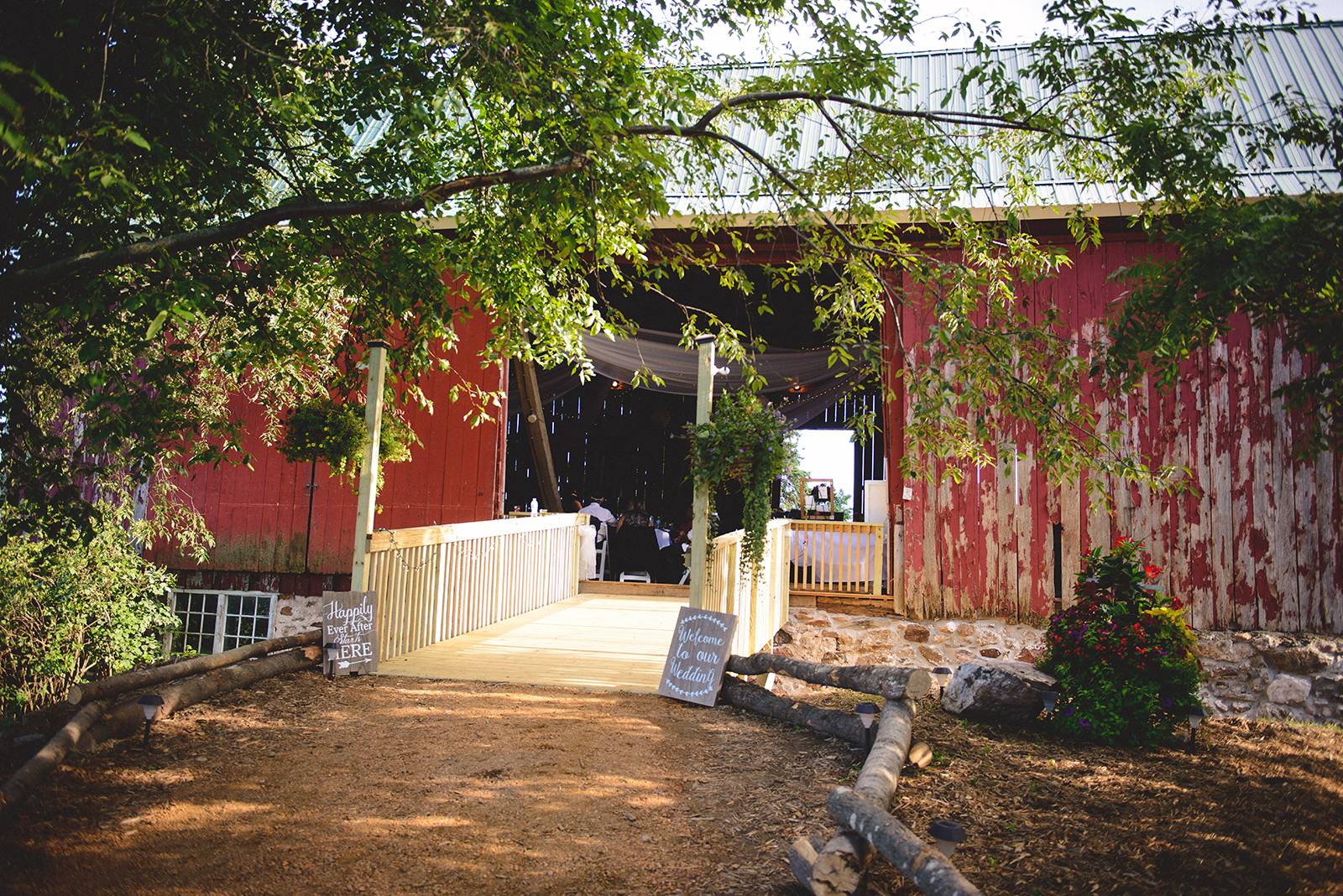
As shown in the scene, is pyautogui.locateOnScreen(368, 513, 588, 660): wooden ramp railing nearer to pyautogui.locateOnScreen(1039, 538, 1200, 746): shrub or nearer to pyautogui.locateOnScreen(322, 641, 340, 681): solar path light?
pyautogui.locateOnScreen(322, 641, 340, 681): solar path light

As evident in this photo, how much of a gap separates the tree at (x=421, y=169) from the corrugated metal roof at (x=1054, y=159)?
2.08 meters

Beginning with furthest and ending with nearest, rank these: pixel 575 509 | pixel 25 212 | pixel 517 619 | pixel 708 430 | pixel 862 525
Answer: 1. pixel 575 509
2. pixel 862 525
3. pixel 517 619
4. pixel 708 430
5. pixel 25 212

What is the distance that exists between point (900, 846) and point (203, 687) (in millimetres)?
4101

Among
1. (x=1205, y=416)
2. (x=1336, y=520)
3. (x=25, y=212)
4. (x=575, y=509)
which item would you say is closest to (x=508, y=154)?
(x=25, y=212)

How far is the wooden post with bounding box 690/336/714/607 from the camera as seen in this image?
215 inches

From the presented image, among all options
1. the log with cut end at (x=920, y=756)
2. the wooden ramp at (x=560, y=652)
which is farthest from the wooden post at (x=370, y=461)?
the log with cut end at (x=920, y=756)

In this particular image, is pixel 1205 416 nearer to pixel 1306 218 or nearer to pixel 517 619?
pixel 1306 218

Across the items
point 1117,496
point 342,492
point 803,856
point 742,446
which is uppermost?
point 742,446

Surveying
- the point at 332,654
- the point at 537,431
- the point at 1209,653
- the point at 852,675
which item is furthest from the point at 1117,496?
the point at 332,654

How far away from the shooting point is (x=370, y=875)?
9.11ft

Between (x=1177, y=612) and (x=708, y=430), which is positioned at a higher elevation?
(x=708, y=430)

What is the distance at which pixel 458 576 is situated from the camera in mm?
6836

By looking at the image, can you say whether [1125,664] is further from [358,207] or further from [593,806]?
[358,207]

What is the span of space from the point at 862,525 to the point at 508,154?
18.3 ft
